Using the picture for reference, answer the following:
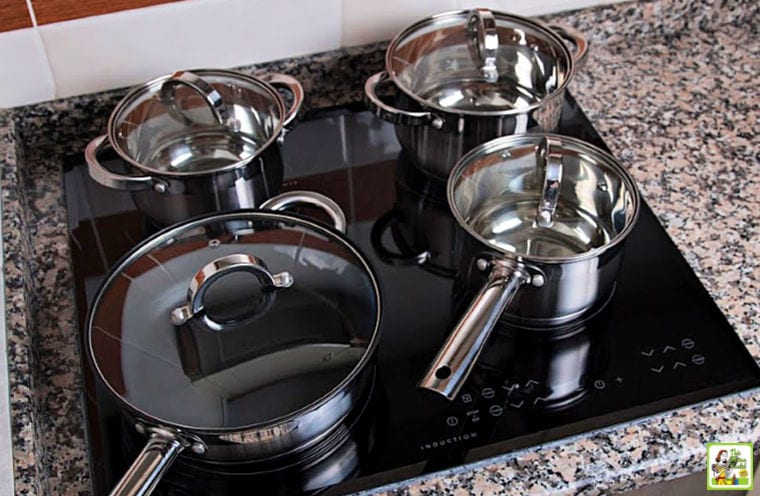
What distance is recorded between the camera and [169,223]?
0.96 metres

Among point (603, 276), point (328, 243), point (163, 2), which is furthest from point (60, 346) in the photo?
point (603, 276)

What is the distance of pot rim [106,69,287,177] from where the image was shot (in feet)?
2.98

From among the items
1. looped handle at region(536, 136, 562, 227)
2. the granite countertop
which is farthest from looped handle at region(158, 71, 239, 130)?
looped handle at region(536, 136, 562, 227)

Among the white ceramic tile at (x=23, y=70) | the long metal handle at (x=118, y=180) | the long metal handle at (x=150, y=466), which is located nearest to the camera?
the long metal handle at (x=150, y=466)

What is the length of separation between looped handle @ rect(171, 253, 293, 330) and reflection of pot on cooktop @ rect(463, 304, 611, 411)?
214 millimetres

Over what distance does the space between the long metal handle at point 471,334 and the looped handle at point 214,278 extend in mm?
176

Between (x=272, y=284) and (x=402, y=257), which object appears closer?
(x=272, y=284)

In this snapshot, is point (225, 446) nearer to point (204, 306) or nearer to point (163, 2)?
point (204, 306)

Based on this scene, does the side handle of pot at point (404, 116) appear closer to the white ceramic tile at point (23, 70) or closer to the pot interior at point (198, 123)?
the pot interior at point (198, 123)

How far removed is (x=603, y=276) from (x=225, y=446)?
1.23 ft

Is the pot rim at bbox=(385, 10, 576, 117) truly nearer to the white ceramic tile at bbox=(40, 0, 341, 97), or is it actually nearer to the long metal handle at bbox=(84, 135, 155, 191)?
the white ceramic tile at bbox=(40, 0, 341, 97)

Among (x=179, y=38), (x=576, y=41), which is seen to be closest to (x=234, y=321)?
(x=179, y=38)

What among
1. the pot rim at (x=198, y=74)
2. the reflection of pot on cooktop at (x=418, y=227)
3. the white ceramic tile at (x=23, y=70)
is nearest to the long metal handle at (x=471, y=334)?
the reflection of pot on cooktop at (x=418, y=227)

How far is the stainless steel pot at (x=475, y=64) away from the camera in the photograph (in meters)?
1.02
